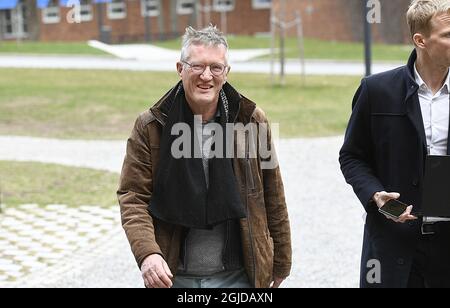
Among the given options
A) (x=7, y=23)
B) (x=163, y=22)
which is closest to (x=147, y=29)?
(x=163, y=22)

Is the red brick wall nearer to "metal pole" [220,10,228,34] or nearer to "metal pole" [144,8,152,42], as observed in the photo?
"metal pole" [220,10,228,34]

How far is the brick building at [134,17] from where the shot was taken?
51.3 meters

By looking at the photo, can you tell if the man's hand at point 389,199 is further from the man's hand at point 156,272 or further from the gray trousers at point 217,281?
the man's hand at point 156,272

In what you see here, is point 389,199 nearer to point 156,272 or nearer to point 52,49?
point 156,272

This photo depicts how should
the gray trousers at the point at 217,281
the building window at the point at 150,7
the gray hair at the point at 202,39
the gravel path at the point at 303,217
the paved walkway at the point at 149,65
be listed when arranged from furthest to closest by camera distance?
1. the building window at the point at 150,7
2. the paved walkway at the point at 149,65
3. the gravel path at the point at 303,217
4. the gray trousers at the point at 217,281
5. the gray hair at the point at 202,39

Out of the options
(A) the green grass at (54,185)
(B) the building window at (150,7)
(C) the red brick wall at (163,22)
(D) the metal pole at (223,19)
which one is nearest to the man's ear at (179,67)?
(A) the green grass at (54,185)

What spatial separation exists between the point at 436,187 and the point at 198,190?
907 mm

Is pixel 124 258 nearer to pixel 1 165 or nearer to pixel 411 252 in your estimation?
pixel 411 252

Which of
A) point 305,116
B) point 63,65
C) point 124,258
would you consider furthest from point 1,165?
point 63,65

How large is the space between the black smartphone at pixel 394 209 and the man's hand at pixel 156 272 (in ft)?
2.83

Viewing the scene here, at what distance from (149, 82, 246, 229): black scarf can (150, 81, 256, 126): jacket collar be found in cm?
2

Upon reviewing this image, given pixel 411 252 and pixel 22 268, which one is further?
pixel 22 268

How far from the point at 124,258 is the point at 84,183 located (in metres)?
4.12
